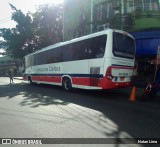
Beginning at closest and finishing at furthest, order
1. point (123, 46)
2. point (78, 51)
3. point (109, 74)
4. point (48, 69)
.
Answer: point (109, 74), point (123, 46), point (78, 51), point (48, 69)

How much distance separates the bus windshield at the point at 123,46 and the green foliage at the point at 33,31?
69.9 ft

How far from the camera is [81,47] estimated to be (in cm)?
1465

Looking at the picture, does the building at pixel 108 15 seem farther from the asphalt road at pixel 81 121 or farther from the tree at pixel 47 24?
the asphalt road at pixel 81 121

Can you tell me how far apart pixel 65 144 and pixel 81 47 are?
9.36 metres

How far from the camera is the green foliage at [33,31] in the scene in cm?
3388

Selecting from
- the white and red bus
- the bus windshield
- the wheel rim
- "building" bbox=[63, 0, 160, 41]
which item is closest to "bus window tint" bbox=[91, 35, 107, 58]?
the white and red bus

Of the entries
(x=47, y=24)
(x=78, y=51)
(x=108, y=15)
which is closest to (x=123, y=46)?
(x=78, y=51)

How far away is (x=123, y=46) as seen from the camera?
1331cm

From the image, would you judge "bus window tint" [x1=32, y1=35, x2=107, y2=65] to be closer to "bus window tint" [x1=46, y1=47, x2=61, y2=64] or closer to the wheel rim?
"bus window tint" [x1=46, y1=47, x2=61, y2=64]

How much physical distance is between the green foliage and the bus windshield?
21.3 metres

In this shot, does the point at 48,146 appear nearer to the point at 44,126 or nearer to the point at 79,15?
the point at 44,126

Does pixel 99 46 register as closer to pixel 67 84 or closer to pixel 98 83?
pixel 98 83

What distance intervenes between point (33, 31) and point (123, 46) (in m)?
22.9

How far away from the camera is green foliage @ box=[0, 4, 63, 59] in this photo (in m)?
33.9
